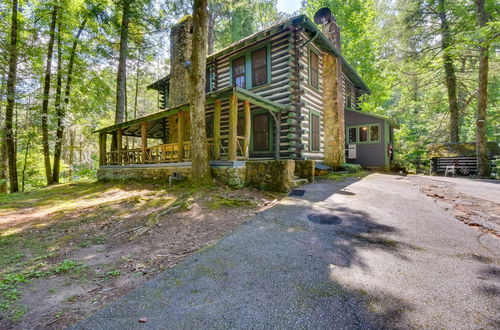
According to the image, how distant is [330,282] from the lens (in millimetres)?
2258

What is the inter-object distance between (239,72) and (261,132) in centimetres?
352

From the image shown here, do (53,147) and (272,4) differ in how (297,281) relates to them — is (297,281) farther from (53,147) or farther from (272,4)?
(272,4)

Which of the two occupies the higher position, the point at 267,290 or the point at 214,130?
the point at 214,130

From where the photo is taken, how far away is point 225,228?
402 centimetres

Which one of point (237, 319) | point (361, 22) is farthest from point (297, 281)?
point (361, 22)

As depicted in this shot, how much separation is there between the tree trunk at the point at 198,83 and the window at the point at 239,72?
4096 millimetres

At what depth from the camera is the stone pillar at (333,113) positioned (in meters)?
10.9

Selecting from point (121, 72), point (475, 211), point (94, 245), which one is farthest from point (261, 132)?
point (121, 72)

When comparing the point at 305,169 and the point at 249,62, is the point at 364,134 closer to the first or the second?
the point at 305,169

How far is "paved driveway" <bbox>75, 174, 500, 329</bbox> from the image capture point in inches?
69.1

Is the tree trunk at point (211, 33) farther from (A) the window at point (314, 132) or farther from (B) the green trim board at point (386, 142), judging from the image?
(B) the green trim board at point (386, 142)

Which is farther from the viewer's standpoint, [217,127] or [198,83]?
[217,127]

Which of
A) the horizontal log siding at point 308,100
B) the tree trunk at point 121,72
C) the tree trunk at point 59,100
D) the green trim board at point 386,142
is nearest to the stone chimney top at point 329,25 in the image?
the horizontal log siding at point 308,100

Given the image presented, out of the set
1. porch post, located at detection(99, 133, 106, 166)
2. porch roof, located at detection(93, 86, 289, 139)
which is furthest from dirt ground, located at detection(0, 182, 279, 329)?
porch post, located at detection(99, 133, 106, 166)
